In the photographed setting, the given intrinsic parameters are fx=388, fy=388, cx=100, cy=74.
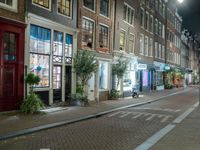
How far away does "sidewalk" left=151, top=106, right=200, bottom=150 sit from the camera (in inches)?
410

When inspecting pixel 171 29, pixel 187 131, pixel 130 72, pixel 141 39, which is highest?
pixel 171 29

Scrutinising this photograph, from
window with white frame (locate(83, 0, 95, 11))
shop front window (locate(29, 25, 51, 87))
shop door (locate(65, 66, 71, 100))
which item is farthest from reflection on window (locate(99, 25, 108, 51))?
shop front window (locate(29, 25, 51, 87))

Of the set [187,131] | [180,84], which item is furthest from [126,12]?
[180,84]

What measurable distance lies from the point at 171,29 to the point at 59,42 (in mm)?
42272

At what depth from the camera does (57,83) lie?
71.1ft

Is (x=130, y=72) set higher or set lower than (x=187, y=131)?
higher

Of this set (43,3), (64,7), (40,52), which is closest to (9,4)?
(43,3)

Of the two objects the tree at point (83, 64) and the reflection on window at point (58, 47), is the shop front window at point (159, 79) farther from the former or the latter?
the reflection on window at point (58, 47)

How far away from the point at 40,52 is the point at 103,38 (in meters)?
9.49

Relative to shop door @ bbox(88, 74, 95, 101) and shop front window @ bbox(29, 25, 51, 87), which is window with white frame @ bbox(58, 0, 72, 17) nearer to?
shop front window @ bbox(29, 25, 51, 87)

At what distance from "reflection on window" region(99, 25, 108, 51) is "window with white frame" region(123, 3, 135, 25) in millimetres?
5210

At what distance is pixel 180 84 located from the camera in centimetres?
6869

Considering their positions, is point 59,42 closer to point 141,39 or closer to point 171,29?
point 141,39

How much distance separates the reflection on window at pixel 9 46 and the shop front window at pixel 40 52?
1480 millimetres
